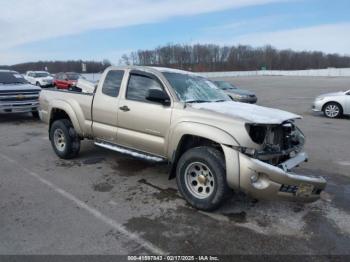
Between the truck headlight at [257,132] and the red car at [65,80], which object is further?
the red car at [65,80]

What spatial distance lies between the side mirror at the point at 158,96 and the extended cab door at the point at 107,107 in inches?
39.3

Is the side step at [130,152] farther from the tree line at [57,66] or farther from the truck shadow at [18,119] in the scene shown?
the tree line at [57,66]

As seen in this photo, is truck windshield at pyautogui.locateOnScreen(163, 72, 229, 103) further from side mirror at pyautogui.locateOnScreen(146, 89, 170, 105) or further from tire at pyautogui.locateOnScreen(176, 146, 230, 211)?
tire at pyautogui.locateOnScreen(176, 146, 230, 211)

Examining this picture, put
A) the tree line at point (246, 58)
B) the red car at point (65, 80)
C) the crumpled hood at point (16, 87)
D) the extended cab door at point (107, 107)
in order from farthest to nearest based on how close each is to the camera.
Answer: the tree line at point (246, 58), the red car at point (65, 80), the crumpled hood at point (16, 87), the extended cab door at point (107, 107)

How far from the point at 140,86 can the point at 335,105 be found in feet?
36.6

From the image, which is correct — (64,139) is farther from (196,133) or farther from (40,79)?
(40,79)

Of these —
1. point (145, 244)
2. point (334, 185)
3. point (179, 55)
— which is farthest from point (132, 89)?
point (179, 55)

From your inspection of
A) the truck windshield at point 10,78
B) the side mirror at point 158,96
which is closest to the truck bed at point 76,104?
the side mirror at point 158,96

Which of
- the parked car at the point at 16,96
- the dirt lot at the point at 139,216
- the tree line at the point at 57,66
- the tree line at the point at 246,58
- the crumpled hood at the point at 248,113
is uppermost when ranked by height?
the tree line at the point at 246,58

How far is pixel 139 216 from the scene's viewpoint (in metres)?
4.27

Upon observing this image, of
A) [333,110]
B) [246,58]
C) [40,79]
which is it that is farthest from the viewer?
[246,58]

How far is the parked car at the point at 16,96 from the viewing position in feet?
38.0

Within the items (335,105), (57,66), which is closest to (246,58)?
(57,66)

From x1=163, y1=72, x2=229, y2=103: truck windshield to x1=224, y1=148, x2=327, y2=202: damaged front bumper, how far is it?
1.35m
